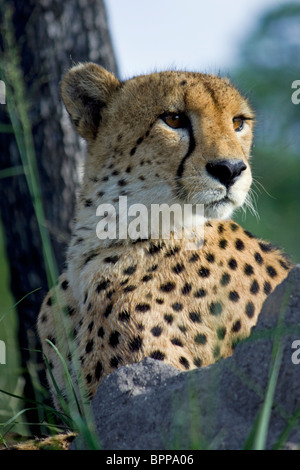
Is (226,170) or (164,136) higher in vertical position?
(164,136)

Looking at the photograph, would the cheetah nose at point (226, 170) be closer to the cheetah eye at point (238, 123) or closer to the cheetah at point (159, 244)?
the cheetah at point (159, 244)

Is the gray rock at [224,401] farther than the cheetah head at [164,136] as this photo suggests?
No

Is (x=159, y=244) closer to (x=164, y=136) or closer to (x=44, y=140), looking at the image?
(x=164, y=136)

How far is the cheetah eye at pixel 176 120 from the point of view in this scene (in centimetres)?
276

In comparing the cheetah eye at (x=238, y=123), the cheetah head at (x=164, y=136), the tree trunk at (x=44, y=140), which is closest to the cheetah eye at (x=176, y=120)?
the cheetah head at (x=164, y=136)

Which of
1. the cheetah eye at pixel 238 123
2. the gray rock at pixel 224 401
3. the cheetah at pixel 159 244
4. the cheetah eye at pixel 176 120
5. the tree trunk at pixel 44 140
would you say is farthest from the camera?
the tree trunk at pixel 44 140

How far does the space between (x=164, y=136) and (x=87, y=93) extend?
47 cm

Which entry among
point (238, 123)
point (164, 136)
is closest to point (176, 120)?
point (164, 136)

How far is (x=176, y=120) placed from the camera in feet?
9.09

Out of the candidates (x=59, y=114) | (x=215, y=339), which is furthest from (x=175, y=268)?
(x=59, y=114)

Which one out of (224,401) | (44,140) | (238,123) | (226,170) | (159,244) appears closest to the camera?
(224,401)

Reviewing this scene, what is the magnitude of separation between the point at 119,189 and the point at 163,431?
3.96 feet

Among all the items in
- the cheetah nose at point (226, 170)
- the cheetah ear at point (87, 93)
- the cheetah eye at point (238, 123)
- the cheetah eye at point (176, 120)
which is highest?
the cheetah ear at point (87, 93)
